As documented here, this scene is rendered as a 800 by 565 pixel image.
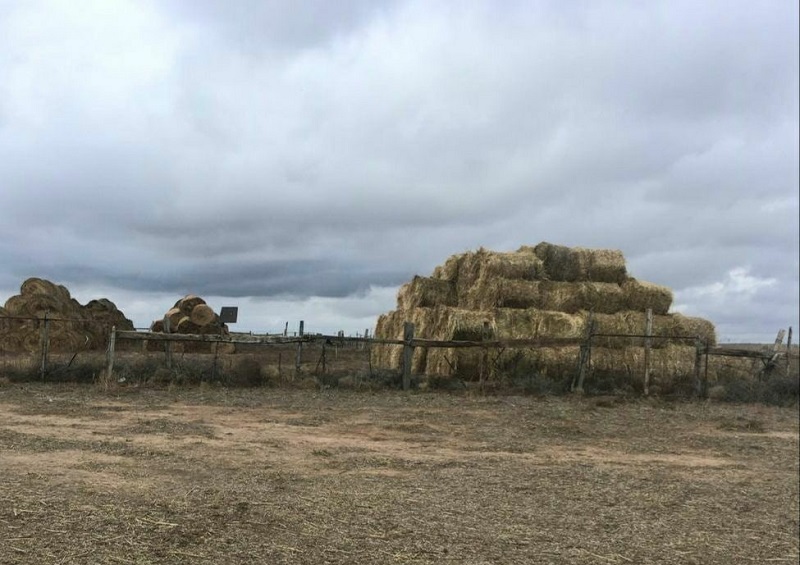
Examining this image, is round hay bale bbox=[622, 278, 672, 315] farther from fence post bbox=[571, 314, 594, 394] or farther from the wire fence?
fence post bbox=[571, 314, 594, 394]

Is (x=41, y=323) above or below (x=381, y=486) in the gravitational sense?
above

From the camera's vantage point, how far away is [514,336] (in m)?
16.9

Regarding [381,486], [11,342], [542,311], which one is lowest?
[381,486]

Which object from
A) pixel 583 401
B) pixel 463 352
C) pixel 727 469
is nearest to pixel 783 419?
pixel 583 401

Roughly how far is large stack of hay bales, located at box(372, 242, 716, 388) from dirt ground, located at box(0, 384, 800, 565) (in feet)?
14.5

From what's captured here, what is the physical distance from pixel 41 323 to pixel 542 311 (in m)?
15.9

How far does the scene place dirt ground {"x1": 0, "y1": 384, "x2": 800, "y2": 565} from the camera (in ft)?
15.5

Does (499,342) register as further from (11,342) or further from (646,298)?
(11,342)

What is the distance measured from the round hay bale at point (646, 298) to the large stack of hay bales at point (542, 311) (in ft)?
0.09

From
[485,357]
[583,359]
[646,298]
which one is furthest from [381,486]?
[646,298]

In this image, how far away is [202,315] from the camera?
26.8 m

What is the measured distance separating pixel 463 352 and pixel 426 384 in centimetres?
136

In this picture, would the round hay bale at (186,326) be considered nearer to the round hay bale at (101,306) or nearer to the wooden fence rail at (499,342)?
the round hay bale at (101,306)

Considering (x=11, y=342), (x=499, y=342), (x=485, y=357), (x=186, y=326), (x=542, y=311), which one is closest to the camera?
(x=499, y=342)
